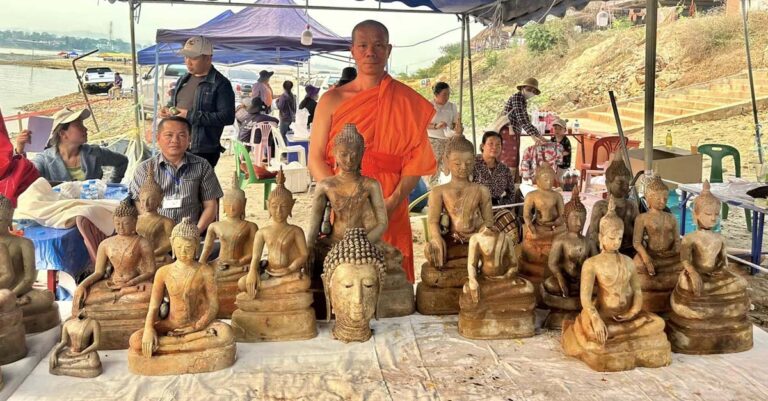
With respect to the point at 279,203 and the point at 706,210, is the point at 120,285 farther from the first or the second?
the point at 706,210

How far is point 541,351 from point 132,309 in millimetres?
1437

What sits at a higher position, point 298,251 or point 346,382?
point 298,251

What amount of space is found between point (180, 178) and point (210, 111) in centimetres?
126

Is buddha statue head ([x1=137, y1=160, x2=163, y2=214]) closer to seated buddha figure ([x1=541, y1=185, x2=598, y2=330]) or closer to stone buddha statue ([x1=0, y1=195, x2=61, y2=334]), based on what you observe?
stone buddha statue ([x1=0, y1=195, x2=61, y2=334])

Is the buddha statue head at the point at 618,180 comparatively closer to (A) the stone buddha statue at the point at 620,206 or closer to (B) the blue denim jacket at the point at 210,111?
(A) the stone buddha statue at the point at 620,206

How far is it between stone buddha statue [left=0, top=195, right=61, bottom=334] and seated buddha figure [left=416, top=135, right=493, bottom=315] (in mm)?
1417

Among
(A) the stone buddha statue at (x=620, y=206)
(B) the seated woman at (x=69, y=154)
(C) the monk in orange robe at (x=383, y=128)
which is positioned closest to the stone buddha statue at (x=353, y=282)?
(C) the monk in orange robe at (x=383, y=128)

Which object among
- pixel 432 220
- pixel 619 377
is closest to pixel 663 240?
pixel 619 377

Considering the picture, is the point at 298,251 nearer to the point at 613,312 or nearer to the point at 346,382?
the point at 346,382

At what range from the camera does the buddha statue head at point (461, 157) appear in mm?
2727

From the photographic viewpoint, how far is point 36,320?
92.7 inches

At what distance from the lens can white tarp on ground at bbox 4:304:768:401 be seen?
1.99 metres

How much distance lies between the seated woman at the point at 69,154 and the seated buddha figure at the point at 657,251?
3537 millimetres

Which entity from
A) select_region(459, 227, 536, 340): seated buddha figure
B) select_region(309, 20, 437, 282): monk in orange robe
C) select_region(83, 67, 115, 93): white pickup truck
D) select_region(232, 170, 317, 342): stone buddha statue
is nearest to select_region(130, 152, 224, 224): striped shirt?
select_region(309, 20, 437, 282): monk in orange robe
